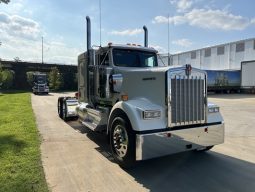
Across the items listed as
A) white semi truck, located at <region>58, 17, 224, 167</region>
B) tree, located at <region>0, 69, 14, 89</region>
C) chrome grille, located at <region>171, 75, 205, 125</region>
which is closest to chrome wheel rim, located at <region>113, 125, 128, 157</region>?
white semi truck, located at <region>58, 17, 224, 167</region>

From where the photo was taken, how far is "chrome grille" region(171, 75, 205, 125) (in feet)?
17.4

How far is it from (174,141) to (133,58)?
9.71ft

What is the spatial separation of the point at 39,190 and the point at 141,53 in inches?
179

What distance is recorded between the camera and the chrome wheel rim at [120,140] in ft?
17.7

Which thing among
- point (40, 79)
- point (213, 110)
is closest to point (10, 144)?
point (213, 110)

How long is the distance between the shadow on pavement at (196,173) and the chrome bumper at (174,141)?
43 cm

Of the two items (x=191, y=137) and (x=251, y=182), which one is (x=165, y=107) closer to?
(x=191, y=137)

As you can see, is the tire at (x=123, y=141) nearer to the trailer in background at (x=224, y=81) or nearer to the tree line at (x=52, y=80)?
Answer: the trailer in background at (x=224, y=81)

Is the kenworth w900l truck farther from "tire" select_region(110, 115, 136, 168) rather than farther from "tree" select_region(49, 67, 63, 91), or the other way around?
"tire" select_region(110, 115, 136, 168)

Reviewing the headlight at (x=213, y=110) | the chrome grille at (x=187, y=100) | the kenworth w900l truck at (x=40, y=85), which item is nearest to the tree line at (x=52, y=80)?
the kenworth w900l truck at (x=40, y=85)

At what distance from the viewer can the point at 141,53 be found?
7582 millimetres

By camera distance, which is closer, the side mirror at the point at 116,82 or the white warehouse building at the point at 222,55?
the side mirror at the point at 116,82

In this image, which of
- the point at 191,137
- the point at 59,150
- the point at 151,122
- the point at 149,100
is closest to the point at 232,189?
the point at 191,137

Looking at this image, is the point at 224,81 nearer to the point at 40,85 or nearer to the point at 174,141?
the point at 40,85
